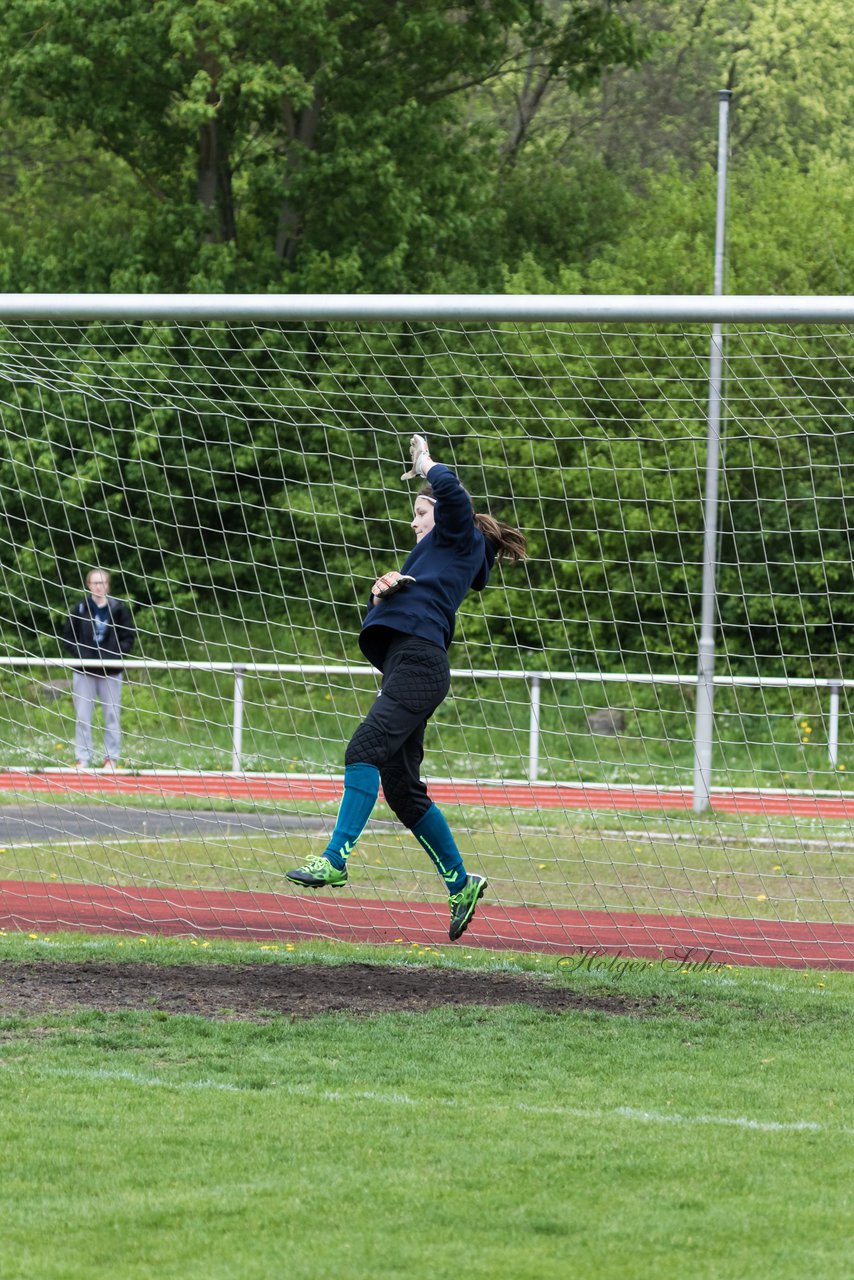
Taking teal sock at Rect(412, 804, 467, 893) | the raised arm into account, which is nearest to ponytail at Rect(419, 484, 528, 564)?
the raised arm

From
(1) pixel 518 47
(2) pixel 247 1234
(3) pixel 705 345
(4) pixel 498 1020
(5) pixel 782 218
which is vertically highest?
(1) pixel 518 47

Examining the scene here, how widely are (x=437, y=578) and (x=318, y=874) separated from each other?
1310 millimetres

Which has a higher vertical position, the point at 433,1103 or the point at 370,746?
the point at 370,746

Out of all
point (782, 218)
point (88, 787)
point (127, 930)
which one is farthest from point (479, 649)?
point (782, 218)

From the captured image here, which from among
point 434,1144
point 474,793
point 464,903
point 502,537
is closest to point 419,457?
point 502,537

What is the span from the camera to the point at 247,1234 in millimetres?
3879

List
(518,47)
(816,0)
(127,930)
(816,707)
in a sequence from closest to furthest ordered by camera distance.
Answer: (127,930), (816,707), (518,47), (816,0)

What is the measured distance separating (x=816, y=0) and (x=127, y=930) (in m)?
32.3

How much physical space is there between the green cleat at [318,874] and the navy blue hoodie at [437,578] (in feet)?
3.17

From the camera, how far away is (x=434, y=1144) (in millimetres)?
4656

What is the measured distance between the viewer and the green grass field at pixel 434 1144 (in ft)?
12.4

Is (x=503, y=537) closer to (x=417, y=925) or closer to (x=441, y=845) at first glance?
(x=441, y=845)

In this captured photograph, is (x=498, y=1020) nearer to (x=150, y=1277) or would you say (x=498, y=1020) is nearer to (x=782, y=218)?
(x=150, y=1277)

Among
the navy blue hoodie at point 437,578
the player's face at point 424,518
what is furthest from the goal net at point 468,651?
the navy blue hoodie at point 437,578
